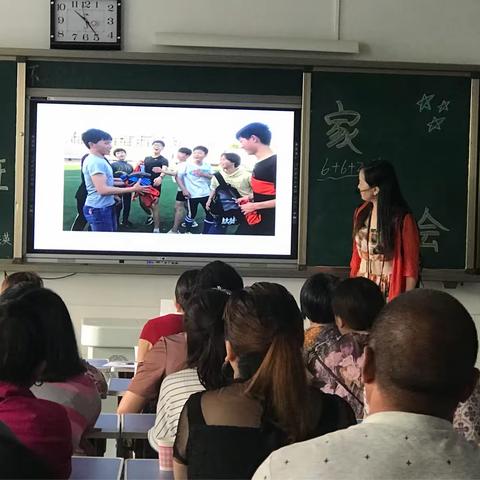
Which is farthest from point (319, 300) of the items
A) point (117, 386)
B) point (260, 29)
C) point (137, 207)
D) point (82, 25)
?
point (82, 25)

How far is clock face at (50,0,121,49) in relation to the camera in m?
5.04

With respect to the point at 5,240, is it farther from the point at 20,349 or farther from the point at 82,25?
the point at 20,349

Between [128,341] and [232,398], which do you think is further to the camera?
[128,341]

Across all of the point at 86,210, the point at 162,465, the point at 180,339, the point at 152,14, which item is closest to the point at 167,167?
the point at 86,210

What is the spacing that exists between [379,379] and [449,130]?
14.6 ft

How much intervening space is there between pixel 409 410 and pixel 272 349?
751 millimetres

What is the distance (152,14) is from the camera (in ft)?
16.9

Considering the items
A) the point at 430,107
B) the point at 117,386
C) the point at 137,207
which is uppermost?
the point at 430,107

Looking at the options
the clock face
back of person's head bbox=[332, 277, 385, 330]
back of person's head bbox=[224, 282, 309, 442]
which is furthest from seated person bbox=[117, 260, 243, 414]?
the clock face

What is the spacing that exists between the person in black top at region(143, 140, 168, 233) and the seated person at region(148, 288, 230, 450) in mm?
2895

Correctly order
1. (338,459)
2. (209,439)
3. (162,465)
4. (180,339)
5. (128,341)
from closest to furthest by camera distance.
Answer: (338,459), (209,439), (162,465), (180,339), (128,341)

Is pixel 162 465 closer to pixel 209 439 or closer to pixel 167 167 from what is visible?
pixel 209 439

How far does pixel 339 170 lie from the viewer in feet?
17.0

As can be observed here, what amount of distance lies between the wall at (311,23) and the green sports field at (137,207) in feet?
2.87
